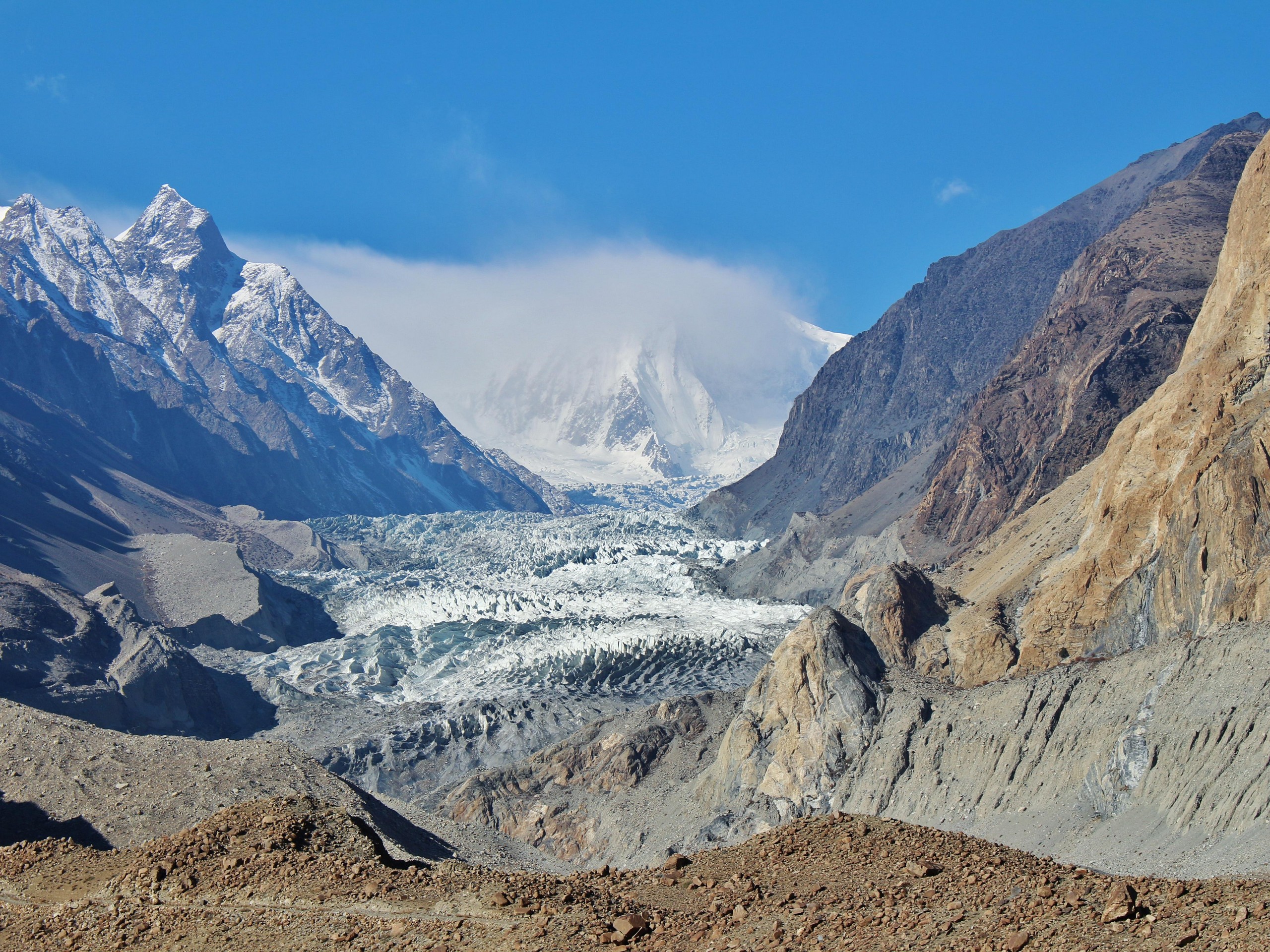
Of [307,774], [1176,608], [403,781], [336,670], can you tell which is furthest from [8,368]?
[1176,608]

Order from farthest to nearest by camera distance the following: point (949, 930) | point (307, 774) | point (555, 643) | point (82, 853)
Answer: point (555, 643) → point (307, 774) → point (82, 853) → point (949, 930)

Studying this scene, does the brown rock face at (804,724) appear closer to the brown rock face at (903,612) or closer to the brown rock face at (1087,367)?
the brown rock face at (903,612)

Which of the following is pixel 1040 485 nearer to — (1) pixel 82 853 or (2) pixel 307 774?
(2) pixel 307 774

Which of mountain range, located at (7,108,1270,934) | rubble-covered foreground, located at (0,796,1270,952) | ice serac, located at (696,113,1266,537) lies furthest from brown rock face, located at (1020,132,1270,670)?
ice serac, located at (696,113,1266,537)

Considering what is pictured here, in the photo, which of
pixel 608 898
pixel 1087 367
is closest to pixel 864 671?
pixel 608 898

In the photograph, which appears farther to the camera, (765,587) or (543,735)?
(765,587)

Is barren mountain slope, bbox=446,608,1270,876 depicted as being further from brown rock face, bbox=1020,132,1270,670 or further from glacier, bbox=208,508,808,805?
glacier, bbox=208,508,808,805

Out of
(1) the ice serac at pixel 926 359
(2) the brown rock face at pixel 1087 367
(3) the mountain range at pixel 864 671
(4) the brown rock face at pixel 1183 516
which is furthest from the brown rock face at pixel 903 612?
(1) the ice serac at pixel 926 359
